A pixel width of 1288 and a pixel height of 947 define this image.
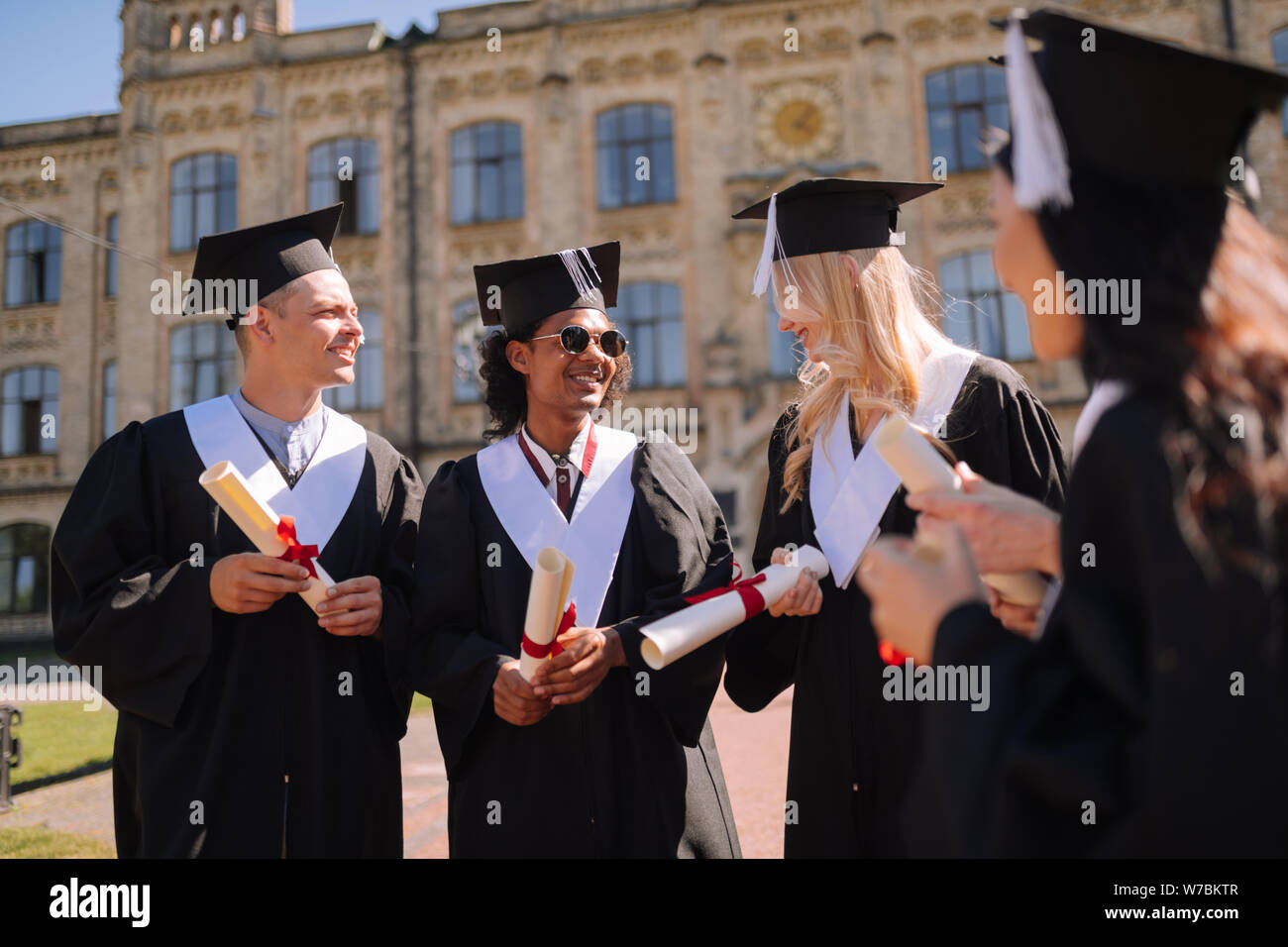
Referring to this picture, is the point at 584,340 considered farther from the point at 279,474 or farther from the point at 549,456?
the point at 279,474

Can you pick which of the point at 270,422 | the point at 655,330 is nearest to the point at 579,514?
the point at 270,422

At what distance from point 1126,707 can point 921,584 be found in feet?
1.43

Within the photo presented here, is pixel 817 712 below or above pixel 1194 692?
below

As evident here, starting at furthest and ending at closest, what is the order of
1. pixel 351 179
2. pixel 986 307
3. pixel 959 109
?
pixel 351 179
pixel 959 109
pixel 986 307

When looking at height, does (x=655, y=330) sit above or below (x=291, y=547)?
above

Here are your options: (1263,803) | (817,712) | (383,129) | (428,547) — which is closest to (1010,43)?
(1263,803)

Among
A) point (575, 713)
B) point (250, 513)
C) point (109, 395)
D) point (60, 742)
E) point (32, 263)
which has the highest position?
point (32, 263)

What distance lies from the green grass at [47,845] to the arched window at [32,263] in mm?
22667

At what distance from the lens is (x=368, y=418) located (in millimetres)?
21547

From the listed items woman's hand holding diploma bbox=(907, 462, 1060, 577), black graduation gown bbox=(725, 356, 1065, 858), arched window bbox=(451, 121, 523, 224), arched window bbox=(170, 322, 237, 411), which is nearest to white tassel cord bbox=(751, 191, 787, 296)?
black graduation gown bbox=(725, 356, 1065, 858)

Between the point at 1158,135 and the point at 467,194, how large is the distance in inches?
841

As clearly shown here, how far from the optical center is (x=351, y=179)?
22156 mm

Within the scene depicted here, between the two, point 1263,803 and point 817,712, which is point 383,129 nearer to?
point 817,712

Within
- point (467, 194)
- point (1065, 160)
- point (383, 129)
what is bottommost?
point (1065, 160)
